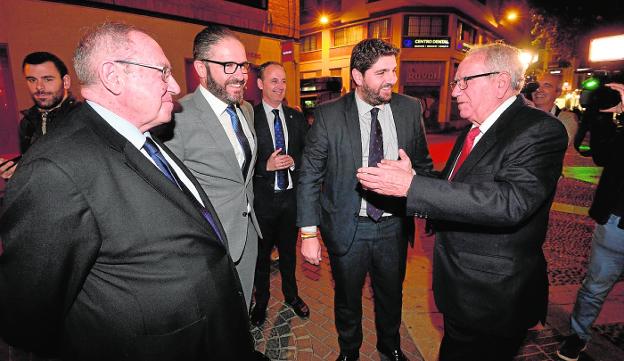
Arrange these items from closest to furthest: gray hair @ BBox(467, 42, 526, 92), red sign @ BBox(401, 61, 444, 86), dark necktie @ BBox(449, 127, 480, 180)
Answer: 1. gray hair @ BBox(467, 42, 526, 92)
2. dark necktie @ BBox(449, 127, 480, 180)
3. red sign @ BBox(401, 61, 444, 86)

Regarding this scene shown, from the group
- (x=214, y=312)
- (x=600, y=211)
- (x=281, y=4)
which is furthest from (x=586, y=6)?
(x=214, y=312)

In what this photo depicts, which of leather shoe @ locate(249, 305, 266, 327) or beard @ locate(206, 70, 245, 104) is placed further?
leather shoe @ locate(249, 305, 266, 327)

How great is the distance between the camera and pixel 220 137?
2.54 meters

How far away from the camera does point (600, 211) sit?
283 centimetres

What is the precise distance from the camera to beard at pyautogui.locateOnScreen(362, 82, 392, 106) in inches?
106

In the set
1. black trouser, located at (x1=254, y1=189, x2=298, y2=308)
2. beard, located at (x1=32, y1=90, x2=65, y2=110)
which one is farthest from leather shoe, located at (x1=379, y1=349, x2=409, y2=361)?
beard, located at (x1=32, y1=90, x2=65, y2=110)

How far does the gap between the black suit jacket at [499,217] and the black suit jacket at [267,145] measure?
2.13 metres

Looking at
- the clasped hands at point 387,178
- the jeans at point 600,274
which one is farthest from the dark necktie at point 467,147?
the jeans at point 600,274

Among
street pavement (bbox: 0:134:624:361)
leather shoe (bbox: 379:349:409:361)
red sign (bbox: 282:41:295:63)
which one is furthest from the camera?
red sign (bbox: 282:41:295:63)

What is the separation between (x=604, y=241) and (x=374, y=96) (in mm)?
2361

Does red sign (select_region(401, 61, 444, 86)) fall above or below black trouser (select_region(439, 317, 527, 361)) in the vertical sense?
above

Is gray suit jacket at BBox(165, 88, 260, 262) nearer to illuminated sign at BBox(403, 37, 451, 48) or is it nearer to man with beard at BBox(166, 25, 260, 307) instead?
man with beard at BBox(166, 25, 260, 307)

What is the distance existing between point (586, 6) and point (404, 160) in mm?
23114

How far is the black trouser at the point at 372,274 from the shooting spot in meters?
2.81
